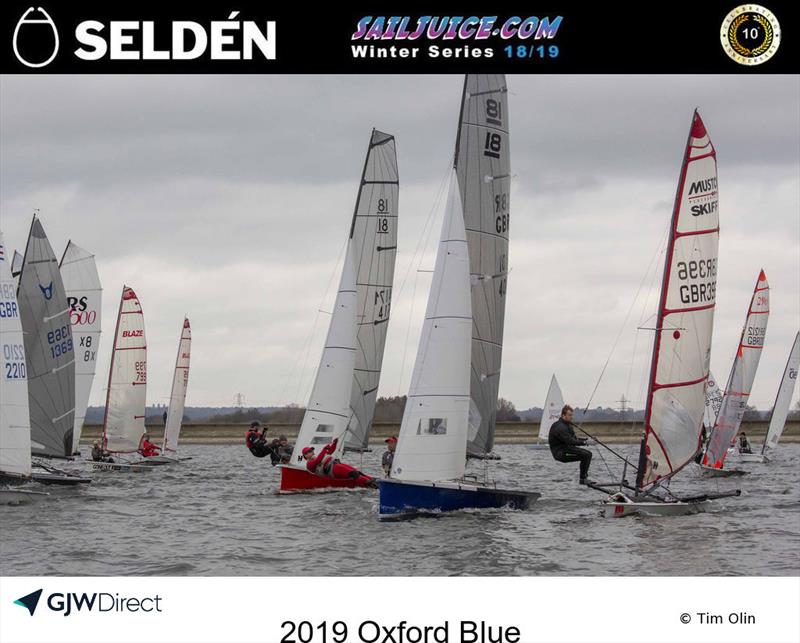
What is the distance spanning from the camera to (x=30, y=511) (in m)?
21.8

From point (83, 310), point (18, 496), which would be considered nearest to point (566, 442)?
point (18, 496)

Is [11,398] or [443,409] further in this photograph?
[11,398]

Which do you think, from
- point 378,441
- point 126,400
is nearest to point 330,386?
point 126,400

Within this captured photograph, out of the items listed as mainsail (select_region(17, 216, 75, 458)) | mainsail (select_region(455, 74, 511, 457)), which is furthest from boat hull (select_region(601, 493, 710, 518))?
mainsail (select_region(17, 216, 75, 458))

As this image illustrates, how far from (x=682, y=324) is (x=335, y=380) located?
850 cm

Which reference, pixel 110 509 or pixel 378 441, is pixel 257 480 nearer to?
pixel 110 509

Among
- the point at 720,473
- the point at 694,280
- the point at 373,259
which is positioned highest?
the point at 373,259

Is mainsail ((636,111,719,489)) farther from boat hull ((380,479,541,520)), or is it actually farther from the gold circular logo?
the gold circular logo

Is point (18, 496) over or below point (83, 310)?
below

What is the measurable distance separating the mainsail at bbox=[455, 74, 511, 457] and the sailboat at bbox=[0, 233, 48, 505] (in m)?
9.16

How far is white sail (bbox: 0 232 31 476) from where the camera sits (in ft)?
73.8

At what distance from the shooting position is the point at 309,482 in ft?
81.5

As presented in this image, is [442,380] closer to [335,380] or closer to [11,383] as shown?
[335,380]

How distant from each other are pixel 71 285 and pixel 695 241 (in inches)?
825
